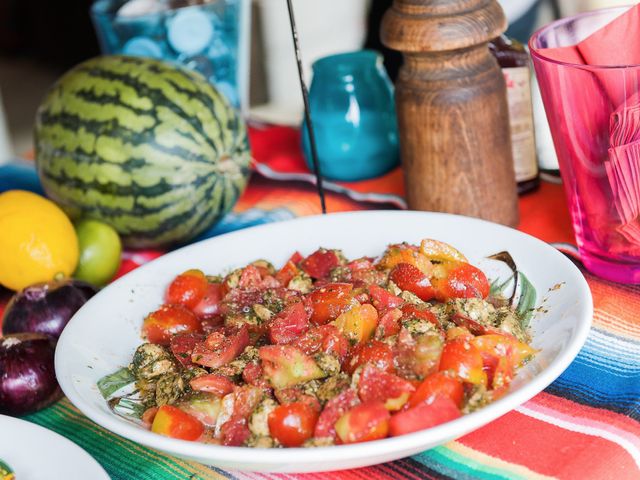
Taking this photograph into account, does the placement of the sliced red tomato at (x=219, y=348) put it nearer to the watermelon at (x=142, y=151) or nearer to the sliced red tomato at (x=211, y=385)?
the sliced red tomato at (x=211, y=385)

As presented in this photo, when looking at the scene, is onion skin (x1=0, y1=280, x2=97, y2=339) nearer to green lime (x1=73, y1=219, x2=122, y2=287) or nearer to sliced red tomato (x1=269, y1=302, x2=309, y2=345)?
green lime (x1=73, y1=219, x2=122, y2=287)

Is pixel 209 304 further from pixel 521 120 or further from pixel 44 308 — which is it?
pixel 521 120

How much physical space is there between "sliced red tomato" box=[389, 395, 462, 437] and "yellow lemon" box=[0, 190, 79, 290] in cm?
71

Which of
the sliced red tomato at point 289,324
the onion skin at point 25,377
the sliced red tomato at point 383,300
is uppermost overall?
the sliced red tomato at point 289,324

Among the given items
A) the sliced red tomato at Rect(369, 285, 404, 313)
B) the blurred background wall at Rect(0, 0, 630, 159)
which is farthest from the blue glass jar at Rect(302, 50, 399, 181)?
the sliced red tomato at Rect(369, 285, 404, 313)

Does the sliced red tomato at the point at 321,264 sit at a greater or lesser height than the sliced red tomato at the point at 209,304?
greater

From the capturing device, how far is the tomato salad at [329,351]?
83cm

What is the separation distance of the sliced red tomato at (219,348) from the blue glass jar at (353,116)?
68cm

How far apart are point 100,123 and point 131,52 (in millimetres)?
323

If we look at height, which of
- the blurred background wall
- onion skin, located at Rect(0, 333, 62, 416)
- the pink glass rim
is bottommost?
the blurred background wall

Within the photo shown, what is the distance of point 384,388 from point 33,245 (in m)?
0.72

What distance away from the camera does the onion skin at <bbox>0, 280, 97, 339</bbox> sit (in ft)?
3.94

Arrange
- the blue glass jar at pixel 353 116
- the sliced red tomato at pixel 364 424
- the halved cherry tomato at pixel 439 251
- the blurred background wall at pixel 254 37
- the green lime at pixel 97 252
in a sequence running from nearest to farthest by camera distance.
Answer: the sliced red tomato at pixel 364 424 < the halved cherry tomato at pixel 439 251 < the green lime at pixel 97 252 < the blue glass jar at pixel 353 116 < the blurred background wall at pixel 254 37

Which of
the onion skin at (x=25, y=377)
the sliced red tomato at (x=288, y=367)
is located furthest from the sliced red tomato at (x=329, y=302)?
the onion skin at (x=25, y=377)
